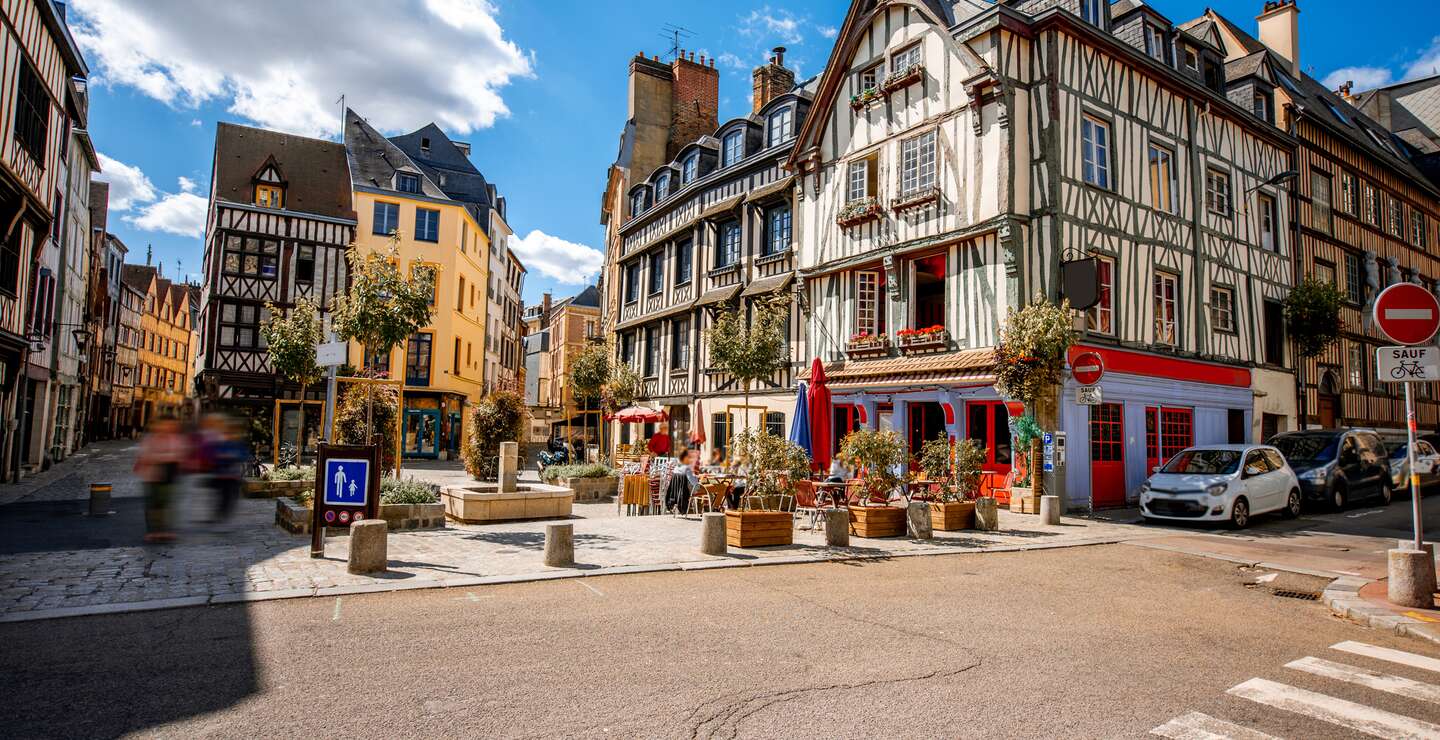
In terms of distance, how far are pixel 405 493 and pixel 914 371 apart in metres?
9.86

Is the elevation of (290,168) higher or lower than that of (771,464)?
higher

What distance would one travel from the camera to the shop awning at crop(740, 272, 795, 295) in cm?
1989

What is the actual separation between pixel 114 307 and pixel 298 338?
37724mm

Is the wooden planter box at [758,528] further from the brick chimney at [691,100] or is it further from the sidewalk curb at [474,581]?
the brick chimney at [691,100]

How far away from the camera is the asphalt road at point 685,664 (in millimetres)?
3875

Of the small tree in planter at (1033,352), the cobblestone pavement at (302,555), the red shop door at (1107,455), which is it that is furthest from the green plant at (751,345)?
the red shop door at (1107,455)

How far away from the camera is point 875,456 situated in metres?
11.0

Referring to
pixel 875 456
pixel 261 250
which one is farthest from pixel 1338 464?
pixel 261 250

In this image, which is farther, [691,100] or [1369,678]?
[691,100]

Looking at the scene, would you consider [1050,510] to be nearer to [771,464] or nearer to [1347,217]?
[771,464]

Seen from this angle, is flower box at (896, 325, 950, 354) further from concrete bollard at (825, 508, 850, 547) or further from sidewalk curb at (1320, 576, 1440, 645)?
sidewalk curb at (1320, 576, 1440, 645)

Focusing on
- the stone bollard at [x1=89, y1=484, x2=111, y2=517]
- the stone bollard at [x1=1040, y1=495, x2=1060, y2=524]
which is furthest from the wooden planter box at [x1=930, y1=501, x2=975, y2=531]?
the stone bollard at [x1=89, y1=484, x2=111, y2=517]

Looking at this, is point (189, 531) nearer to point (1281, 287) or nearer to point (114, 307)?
point (1281, 287)

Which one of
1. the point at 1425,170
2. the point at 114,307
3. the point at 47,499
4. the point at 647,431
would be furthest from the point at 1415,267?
the point at 114,307
